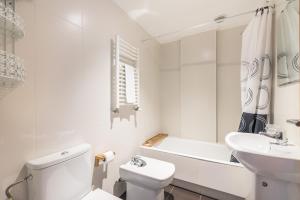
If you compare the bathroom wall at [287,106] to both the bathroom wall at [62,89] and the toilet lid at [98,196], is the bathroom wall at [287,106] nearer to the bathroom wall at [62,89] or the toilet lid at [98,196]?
the toilet lid at [98,196]

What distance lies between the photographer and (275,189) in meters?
1.03

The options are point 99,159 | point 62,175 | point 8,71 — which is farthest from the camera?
point 99,159

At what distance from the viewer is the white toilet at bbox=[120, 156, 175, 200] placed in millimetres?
1377

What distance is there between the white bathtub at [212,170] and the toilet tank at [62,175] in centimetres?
104

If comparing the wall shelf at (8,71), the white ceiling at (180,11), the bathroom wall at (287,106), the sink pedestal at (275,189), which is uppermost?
the white ceiling at (180,11)

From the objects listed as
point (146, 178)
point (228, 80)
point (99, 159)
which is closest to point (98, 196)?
point (99, 159)

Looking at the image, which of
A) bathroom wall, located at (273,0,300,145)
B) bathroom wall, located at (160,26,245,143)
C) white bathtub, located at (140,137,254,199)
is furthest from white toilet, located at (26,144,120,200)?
bathroom wall, located at (160,26,245,143)

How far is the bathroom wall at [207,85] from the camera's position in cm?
228

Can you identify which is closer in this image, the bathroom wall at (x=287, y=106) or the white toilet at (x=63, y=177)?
the white toilet at (x=63, y=177)

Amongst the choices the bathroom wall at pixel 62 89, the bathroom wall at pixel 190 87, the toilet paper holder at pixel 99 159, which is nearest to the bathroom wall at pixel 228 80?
the bathroom wall at pixel 190 87

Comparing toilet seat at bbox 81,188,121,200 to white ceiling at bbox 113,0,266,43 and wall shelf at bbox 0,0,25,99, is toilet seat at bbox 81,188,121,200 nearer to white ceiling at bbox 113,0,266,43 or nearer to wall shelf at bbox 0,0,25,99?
wall shelf at bbox 0,0,25,99

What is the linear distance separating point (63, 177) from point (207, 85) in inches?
86.3

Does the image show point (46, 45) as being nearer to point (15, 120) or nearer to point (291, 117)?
point (15, 120)

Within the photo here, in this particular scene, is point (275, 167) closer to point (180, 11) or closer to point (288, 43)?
point (288, 43)
